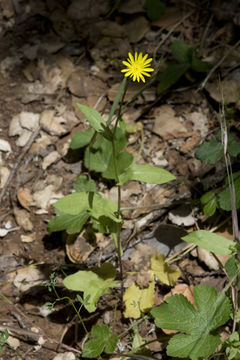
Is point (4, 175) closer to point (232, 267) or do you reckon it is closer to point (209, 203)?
point (209, 203)

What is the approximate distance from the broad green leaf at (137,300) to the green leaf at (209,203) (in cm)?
56

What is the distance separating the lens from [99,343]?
2125 millimetres

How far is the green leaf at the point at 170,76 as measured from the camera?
3.15 m

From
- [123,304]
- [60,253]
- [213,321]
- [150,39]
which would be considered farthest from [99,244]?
[150,39]

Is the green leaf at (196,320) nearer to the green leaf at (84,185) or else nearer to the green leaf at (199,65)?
the green leaf at (84,185)

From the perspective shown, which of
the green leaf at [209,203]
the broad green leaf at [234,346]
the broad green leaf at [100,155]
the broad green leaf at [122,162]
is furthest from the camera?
the broad green leaf at [100,155]

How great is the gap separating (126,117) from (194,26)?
110cm

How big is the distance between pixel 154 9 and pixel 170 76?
0.80m

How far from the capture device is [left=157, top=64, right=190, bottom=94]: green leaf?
3.15 metres

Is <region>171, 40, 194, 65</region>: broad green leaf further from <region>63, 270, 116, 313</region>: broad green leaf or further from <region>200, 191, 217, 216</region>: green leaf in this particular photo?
<region>63, 270, 116, 313</region>: broad green leaf

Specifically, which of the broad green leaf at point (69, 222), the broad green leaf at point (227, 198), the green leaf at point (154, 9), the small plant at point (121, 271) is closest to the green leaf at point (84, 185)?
the small plant at point (121, 271)

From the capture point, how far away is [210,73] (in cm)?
315

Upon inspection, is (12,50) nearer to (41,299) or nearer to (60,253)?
(60,253)

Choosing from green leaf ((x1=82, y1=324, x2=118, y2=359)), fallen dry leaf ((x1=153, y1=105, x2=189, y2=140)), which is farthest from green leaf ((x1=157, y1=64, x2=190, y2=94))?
green leaf ((x1=82, y1=324, x2=118, y2=359))
